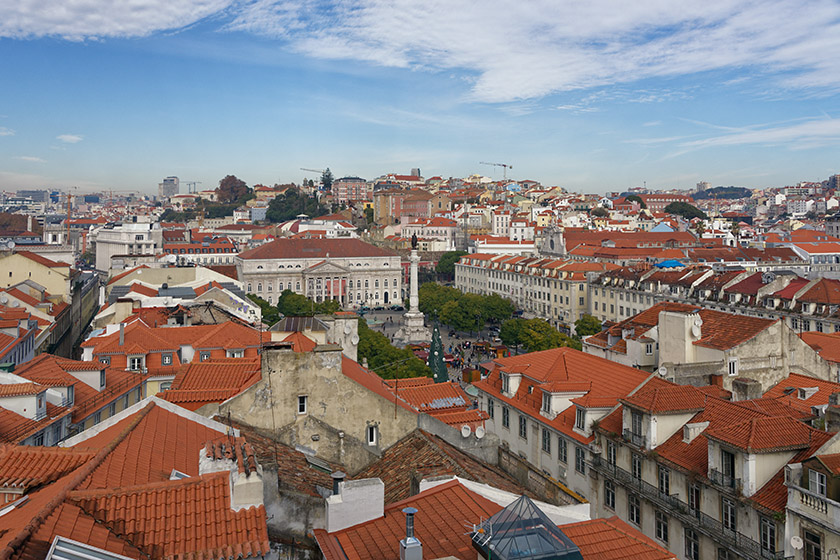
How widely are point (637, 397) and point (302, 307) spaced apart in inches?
2435

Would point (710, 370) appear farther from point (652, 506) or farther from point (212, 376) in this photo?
point (212, 376)

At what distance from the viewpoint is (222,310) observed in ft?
139

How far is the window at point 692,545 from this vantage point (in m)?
18.0

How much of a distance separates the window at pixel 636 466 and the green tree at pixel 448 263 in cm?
10175

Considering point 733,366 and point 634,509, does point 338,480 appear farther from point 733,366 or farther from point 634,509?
point 733,366

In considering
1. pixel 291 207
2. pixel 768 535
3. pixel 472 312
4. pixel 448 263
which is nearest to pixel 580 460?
pixel 768 535

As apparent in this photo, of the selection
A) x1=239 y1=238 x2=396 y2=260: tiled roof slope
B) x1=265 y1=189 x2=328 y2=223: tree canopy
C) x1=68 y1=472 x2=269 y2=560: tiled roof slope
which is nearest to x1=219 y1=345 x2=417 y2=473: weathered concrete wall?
x1=68 y1=472 x2=269 y2=560: tiled roof slope

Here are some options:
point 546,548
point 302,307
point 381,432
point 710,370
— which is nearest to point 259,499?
point 546,548

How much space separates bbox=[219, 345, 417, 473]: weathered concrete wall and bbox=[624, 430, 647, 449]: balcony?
28.1 ft

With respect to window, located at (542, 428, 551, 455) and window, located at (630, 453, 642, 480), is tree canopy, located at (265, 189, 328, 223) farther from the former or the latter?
window, located at (630, 453, 642, 480)

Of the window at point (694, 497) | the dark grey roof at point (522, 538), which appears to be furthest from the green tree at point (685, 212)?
the dark grey roof at point (522, 538)

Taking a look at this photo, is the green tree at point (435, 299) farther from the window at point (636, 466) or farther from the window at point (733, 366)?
the window at point (636, 466)

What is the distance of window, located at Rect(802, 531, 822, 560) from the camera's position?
14.6 meters

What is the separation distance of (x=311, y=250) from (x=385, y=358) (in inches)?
2646
